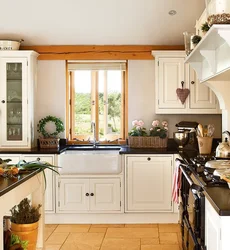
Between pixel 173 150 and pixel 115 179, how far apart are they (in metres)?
0.78

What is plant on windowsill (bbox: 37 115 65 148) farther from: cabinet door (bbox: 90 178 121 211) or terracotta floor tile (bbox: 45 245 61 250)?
terracotta floor tile (bbox: 45 245 61 250)

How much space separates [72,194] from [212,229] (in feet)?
8.66

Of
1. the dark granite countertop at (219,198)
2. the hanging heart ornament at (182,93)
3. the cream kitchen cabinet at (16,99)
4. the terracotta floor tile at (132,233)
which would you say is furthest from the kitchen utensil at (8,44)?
the dark granite countertop at (219,198)

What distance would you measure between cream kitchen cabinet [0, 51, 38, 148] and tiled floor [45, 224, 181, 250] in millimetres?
1176

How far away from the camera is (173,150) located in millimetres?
4391

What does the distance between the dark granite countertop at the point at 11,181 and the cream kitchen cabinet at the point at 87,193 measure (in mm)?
1655

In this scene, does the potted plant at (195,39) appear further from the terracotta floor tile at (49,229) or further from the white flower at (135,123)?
the terracotta floor tile at (49,229)

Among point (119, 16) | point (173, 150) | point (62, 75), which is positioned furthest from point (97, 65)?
point (173, 150)

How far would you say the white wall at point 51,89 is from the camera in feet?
16.1

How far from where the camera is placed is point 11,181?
2350 millimetres

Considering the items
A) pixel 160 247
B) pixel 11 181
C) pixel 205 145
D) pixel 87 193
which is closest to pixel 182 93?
pixel 205 145

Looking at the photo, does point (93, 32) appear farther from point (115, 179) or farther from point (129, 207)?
point (129, 207)

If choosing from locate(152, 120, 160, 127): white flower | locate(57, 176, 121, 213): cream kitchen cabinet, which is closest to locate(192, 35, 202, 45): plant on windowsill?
locate(152, 120, 160, 127): white flower

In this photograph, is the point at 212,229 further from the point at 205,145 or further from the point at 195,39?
the point at 205,145
